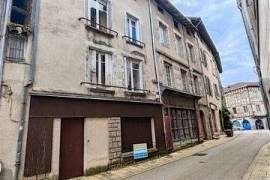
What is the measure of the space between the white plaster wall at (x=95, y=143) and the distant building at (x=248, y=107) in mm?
42905

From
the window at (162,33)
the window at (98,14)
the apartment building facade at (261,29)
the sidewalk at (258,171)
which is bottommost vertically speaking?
the sidewalk at (258,171)

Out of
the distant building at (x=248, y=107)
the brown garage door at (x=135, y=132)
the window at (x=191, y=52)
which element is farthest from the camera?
the distant building at (x=248, y=107)

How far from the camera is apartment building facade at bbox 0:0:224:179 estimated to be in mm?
5930

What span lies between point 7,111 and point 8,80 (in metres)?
0.96

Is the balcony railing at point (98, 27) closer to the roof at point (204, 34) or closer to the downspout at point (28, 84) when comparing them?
the downspout at point (28, 84)

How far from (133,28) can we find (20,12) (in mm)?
5897

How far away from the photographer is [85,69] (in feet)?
26.0

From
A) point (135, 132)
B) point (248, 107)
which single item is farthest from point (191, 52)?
point (248, 107)

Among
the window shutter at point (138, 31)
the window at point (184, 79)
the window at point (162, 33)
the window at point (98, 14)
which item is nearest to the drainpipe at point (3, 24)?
the window at point (98, 14)

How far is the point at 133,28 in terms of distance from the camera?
1128 centimetres

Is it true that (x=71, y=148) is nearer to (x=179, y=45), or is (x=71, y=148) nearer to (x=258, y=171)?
(x=258, y=171)

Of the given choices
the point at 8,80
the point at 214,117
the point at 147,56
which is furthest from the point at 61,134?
the point at 214,117

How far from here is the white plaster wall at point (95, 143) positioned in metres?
7.09

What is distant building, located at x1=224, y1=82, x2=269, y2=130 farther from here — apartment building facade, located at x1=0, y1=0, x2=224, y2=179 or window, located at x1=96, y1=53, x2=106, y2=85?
window, located at x1=96, y1=53, x2=106, y2=85
